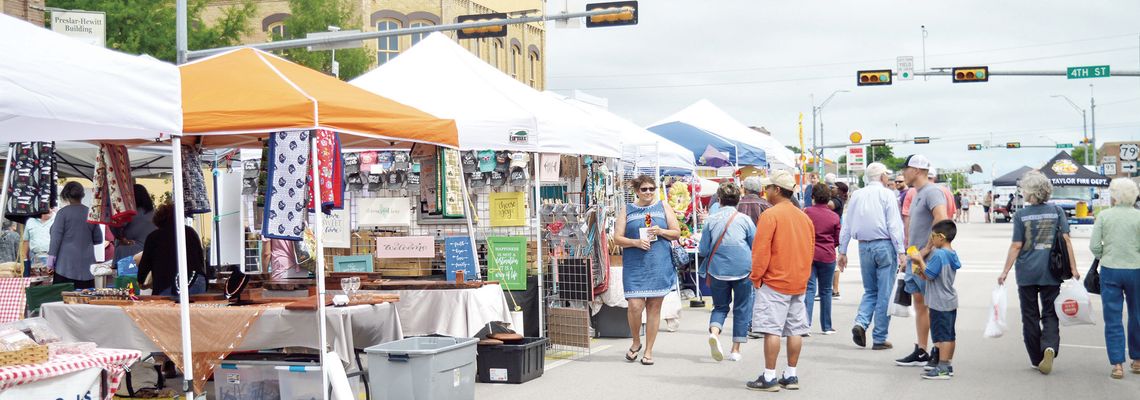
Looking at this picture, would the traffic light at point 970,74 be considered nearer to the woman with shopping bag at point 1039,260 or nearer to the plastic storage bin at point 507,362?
the woman with shopping bag at point 1039,260

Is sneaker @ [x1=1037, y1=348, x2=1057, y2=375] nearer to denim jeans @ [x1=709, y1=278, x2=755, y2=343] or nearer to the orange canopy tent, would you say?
denim jeans @ [x1=709, y1=278, x2=755, y2=343]

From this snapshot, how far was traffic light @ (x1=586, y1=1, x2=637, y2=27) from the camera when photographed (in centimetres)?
2059

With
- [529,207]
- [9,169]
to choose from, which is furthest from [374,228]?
[9,169]

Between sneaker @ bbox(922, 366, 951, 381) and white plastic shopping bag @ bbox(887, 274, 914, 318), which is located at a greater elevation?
white plastic shopping bag @ bbox(887, 274, 914, 318)

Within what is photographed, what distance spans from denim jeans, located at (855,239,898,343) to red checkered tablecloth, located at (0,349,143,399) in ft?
25.0

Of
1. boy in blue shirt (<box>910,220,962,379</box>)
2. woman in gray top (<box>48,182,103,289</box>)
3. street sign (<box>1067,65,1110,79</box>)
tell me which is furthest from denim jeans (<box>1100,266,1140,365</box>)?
street sign (<box>1067,65,1110,79</box>)

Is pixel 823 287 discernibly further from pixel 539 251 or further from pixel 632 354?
pixel 539 251

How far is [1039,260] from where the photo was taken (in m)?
9.52

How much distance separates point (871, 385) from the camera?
9242 mm

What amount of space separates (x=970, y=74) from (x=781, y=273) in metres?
23.4

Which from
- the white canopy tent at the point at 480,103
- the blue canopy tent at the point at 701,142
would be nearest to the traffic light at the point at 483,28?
the blue canopy tent at the point at 701,142

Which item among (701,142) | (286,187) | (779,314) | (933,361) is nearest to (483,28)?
(701,142)

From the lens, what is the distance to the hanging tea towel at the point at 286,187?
8.04m

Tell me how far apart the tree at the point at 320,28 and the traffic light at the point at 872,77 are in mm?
16824
